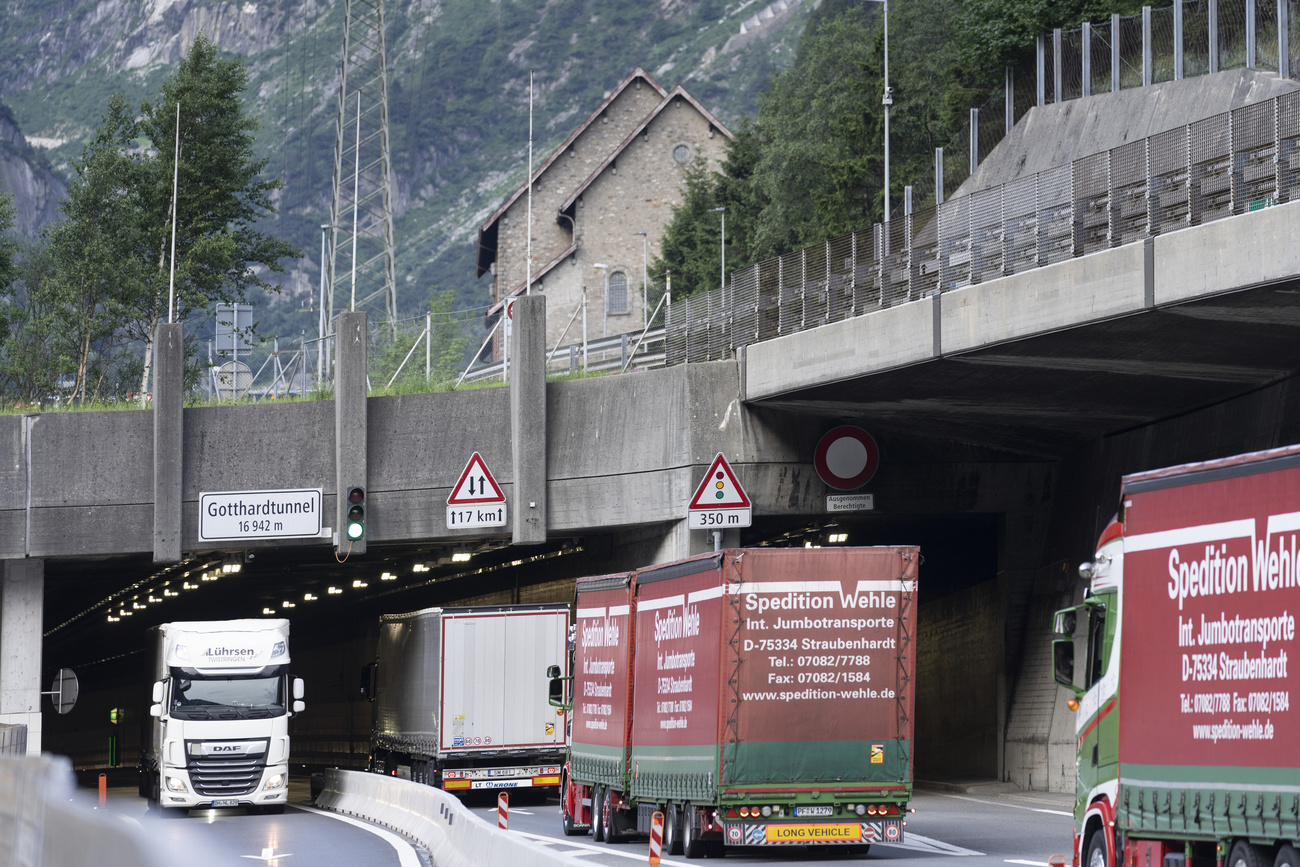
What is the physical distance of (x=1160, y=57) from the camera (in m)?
37.8

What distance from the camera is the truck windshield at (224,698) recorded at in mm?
29578

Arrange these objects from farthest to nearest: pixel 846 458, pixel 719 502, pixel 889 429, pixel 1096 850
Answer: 1. pixel 889 429
2. pixel 846 458
3. pixel 719 502
4. pixel 1096 850

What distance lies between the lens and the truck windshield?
29.6 m

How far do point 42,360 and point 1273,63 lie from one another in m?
39.3

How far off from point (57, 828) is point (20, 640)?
896 inches

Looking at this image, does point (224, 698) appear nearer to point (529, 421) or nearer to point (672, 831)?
point (529, 421)

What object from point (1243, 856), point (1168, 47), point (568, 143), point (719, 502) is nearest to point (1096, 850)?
point (1243, 856)

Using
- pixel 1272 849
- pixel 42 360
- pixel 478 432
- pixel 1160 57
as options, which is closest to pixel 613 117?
pixel 42 360

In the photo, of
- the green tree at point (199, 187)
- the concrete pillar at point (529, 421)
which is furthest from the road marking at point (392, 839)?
the green tree at point (199, 187)

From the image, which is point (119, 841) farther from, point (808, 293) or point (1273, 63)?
point (1273, 63)

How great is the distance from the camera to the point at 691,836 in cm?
1820

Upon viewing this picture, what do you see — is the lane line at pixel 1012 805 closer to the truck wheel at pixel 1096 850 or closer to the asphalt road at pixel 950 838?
the asphalt road at pixel 950 838

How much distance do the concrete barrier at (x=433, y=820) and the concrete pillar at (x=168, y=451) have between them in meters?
5.02

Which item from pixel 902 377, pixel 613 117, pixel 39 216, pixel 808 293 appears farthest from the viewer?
pixel 39 216
